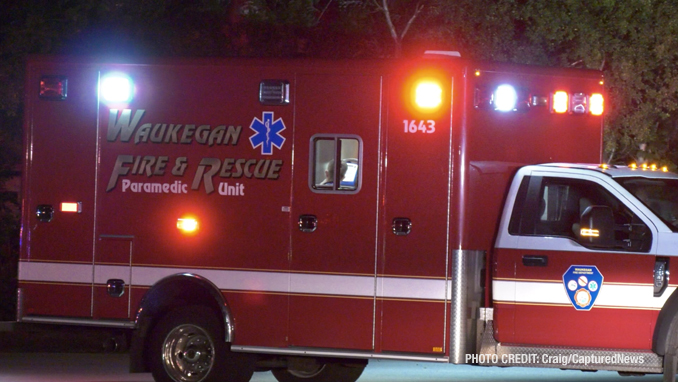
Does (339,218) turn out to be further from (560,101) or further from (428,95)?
(560,101)

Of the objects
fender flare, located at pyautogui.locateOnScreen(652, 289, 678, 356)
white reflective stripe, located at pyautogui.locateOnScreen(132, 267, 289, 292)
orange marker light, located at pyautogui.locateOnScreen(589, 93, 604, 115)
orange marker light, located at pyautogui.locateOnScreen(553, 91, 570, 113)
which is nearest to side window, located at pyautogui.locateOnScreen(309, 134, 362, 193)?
white reflective stripe, located at pyautogui.locateOnScreen(132, 267, 289, 292)

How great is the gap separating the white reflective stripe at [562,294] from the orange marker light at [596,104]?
1.61 meters

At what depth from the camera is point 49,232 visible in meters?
9.13

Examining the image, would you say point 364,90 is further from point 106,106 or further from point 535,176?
point 106,106

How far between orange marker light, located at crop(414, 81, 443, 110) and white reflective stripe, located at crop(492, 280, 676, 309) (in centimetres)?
141

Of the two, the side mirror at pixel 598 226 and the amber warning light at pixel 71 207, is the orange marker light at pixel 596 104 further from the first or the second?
the amber warning light at pixel 71 207

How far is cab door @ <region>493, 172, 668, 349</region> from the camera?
775 cm

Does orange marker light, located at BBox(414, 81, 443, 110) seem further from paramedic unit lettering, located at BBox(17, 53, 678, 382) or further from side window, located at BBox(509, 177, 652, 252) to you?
side window, located at BBox(509, 177, 652, 252)

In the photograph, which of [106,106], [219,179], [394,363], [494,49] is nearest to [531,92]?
[219,179]

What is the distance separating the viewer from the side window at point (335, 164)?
27.4 ft

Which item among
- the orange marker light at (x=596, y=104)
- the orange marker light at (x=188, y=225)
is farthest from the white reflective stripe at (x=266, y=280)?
the orange marker light at (x=596, y=104)

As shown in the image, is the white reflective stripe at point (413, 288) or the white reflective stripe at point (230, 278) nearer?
the white reflective stripe at point (413, 288)

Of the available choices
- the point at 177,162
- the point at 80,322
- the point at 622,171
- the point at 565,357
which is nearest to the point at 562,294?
the point at 565,357

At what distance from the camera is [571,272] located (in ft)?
25.8
